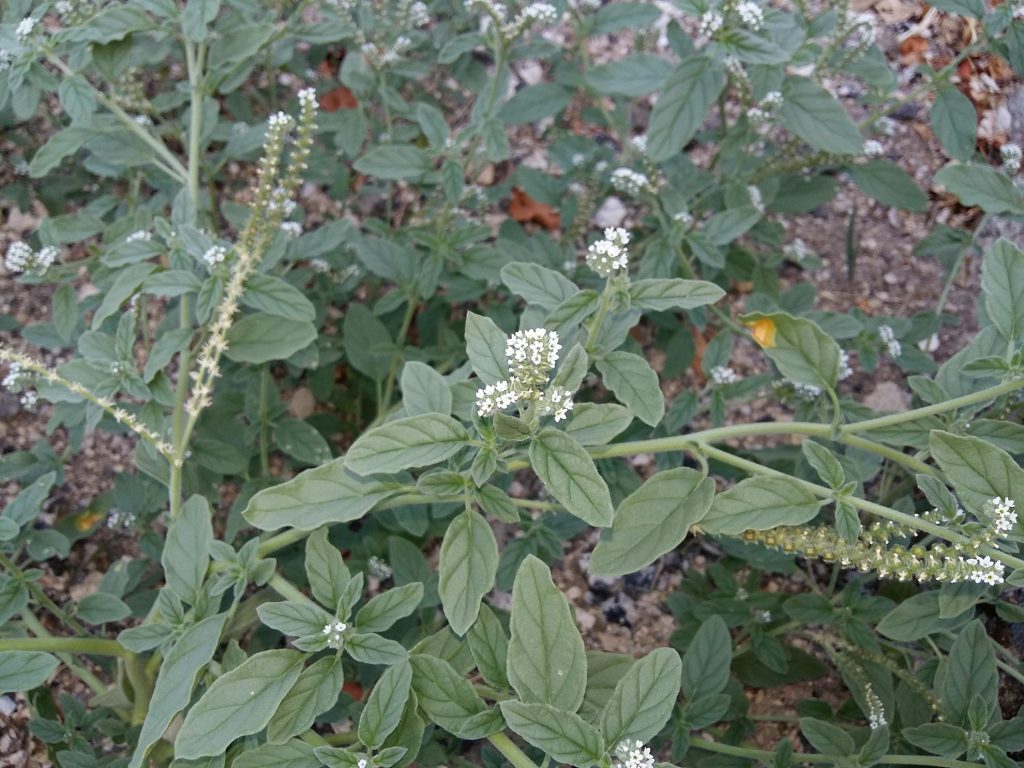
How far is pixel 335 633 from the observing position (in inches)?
68.6

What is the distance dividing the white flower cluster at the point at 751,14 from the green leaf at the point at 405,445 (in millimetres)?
1264

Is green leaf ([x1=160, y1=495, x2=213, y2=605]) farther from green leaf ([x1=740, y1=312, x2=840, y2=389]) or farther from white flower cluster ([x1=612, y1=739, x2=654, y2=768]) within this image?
green leaf ([x1=740, y1=312, x2=840, y2=389])

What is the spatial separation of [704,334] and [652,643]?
111 cm

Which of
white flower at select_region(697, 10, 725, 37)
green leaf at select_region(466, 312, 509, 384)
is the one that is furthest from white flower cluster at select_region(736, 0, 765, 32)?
green leaf at select_region(466, 312, 509, 384)

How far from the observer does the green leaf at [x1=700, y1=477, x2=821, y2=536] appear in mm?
1646

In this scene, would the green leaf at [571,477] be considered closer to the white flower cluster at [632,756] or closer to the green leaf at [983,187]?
the white flower cluster at [632,756]

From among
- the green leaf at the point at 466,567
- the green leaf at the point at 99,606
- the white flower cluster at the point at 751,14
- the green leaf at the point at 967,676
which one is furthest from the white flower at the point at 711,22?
the green leaf at the point at 99,606

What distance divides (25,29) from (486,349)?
1.36 meters

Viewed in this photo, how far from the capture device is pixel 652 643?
2799 millimetres

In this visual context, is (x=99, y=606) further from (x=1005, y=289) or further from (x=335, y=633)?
(x=1005, y=289)

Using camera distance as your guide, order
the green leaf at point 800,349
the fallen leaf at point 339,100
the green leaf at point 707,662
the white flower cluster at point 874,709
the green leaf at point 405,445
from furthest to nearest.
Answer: the fallen leaf at point 339,100 → the green leaf at point 707,662 → the white flower cluster at point 874,709 → the green leaf at point 800,349 → the green leaf at point 405,445

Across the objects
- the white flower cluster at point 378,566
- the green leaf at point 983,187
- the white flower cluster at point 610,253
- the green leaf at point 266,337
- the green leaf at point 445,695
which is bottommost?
the white flower cluster at point 378,566

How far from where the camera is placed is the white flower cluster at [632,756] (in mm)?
1486

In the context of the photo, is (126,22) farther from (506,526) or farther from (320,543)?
(506,526)
